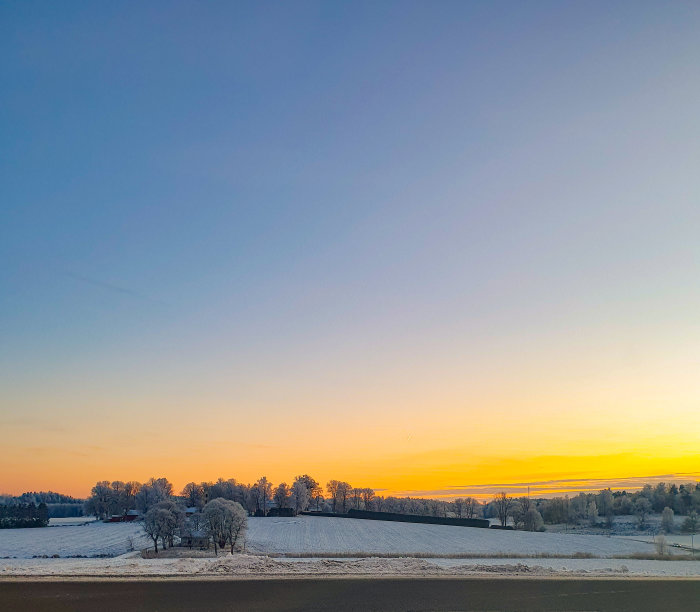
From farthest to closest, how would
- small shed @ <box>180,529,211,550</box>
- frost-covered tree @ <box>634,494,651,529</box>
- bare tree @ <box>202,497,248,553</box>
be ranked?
1. frost-covered tree @ <box>634,494,651,529</box>
2. small shed @ <box>180,529,211,550</box>
3. bare tree @ <box>202,497,248,553</box>

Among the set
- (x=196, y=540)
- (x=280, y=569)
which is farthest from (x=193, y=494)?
(x=280, y=569)

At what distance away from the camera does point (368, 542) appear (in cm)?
7712

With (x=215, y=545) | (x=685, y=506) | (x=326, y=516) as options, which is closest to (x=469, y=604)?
(x=215, y=545)

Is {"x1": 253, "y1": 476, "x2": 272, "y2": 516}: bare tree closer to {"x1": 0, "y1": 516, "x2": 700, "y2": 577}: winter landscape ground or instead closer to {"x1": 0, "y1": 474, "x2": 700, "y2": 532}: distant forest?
{"x1": 0, "y1": 474, "x2": 700, "y2": 532}: distant forest

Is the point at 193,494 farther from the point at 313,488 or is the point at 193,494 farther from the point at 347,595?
the point at 347,595

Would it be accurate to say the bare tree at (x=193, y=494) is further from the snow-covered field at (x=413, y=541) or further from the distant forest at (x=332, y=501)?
the snow-covered field at (x=413, y=541)

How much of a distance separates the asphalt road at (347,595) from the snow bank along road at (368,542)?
38452 mm

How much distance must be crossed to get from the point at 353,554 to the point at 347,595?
28614 millimetres

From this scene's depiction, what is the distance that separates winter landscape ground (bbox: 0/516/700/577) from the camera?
27750mm

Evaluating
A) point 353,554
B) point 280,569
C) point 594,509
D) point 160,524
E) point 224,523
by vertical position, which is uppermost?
point 280,569

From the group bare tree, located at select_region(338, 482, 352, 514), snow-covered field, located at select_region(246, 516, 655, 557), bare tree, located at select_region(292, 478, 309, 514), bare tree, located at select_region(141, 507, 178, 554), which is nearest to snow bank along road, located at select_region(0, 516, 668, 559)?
snow-covered field, located at select_region(246, 516, 655, 557)

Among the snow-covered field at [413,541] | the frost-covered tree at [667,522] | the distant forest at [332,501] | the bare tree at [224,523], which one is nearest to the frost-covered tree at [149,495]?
the distant forest at [332,501]

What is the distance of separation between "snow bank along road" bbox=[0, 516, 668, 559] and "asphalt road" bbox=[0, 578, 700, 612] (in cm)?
3845

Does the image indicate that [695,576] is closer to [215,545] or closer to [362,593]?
[362,593]
